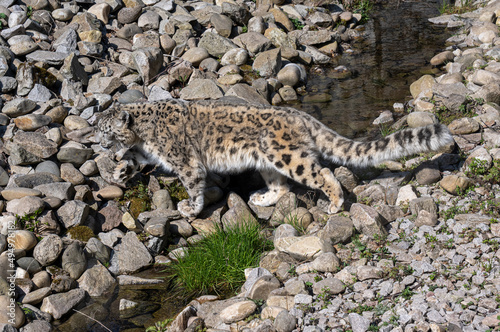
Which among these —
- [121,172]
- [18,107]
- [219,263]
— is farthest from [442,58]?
[18,107]

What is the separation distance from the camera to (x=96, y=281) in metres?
7.44

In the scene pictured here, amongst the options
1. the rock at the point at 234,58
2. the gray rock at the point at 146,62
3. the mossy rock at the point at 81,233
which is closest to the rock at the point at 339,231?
the mossy rock at the point at 81,233

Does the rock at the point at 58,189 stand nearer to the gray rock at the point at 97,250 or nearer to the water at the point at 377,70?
the gray rock at the point at 97,250

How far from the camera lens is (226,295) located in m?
7.15

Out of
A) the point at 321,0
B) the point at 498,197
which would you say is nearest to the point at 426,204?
the point at 498,197

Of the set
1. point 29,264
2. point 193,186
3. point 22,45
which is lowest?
point 29,264

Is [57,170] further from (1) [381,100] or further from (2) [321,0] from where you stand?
(2) [321,0]

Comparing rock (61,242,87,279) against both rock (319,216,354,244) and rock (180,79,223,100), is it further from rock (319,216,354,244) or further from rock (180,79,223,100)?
rock (180,79,223,100)

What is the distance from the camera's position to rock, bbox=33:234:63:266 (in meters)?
7.41

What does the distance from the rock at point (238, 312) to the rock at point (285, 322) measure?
1.49 feet

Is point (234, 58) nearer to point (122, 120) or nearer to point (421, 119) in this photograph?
point (122, 120)

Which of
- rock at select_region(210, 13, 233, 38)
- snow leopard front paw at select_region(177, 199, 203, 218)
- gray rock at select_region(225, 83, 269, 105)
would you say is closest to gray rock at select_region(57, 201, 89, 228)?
snow leopard front paw at select_region(177, 199, 203, 218)

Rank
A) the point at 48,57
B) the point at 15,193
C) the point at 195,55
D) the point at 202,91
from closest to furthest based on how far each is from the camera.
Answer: the point at 15,193 < the point at 202,91 < the point at 48,57 < the point at 195,55

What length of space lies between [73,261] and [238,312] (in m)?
2.78
